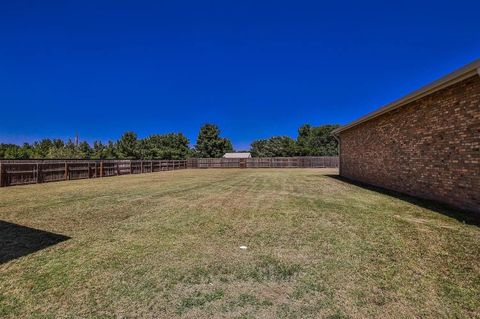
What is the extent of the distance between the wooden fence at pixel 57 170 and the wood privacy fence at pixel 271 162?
14.5 metres

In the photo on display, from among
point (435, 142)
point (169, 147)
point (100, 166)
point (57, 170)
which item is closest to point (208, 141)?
point (169, 147)

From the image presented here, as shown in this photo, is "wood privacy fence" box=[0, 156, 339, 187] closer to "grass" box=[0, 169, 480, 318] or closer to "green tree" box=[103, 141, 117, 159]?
"grass" box=[0, 169, 480, 318]

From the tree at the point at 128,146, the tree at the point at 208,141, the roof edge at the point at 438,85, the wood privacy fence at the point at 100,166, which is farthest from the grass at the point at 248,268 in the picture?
the tree at the point at 208,141

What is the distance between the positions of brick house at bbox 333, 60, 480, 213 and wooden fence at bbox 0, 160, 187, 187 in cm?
1633

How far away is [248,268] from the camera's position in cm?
283

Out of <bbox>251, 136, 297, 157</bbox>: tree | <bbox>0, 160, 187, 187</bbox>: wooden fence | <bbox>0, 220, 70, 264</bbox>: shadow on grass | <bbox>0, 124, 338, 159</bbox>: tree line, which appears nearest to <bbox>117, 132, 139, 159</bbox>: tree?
<bbox>0, 124, 338, 159</bbox>: tree line

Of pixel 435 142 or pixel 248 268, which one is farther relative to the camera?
pixel 435 142

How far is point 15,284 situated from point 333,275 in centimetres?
320

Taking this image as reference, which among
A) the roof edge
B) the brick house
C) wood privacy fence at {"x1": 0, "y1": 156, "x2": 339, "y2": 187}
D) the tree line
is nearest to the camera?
the roof edge

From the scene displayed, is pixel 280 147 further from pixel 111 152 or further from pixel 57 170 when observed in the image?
pixel 57 170

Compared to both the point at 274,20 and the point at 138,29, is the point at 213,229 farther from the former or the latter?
the point at 138,29

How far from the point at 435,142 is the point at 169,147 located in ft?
160

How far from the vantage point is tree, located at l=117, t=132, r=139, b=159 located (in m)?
41.1

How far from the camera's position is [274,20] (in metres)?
17.1
